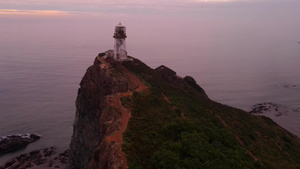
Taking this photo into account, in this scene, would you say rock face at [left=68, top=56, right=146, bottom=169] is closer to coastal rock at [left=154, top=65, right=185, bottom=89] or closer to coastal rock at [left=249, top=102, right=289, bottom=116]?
coastal rock at [left=154, top=65, right=185, bottom=89]

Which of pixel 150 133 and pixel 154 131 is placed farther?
pixel 154 131

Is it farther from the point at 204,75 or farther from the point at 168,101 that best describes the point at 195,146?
the point at 204,75

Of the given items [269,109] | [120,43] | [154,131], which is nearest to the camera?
[154,131]

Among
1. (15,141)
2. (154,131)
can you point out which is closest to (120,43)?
(154,131)

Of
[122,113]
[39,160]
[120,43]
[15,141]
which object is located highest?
[120,43]

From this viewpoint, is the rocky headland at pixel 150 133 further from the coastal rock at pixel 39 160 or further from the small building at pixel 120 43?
the small building at pixel 120 43

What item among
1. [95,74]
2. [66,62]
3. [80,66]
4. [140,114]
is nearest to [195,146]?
[140,114]

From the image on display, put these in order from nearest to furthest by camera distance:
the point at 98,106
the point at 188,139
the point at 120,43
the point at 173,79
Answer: the point at 188,139, the point at 98,106, the point at 120,43, the point at 173,79

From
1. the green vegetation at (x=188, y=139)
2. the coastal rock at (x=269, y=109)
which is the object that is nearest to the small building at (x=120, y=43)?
the green vegetation at (x=188, y=139)

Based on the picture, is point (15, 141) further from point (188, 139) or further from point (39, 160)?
point (188, 139)
